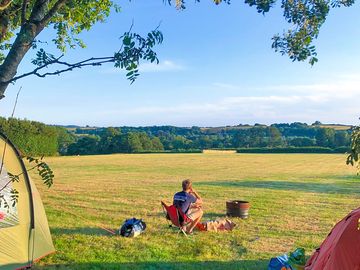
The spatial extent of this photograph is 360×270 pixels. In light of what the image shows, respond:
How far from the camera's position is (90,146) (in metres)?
83.5

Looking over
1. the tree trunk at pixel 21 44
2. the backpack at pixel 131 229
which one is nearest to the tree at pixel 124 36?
the tree trunk at pixel 21 44

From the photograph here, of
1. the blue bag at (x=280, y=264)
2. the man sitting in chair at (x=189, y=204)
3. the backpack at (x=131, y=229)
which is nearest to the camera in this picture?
the blue bag at (x=280, y=264)

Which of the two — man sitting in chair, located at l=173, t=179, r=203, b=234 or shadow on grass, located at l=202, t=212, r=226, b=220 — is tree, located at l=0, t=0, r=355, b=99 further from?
shadow on grass, located at l=202, t=212, r=226, b=220

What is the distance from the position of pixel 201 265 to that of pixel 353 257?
2.93 m

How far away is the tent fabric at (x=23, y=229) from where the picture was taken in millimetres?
6922

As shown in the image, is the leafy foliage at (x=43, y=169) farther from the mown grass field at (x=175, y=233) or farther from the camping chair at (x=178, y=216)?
the camping chair at (x=178, y=216)

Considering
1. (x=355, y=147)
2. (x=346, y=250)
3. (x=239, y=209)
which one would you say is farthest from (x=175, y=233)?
(x=355, y=147)

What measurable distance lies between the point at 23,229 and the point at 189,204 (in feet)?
11.8

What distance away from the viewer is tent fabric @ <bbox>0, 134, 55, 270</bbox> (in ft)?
22.7

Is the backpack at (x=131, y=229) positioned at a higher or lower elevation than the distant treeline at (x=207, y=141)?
lower

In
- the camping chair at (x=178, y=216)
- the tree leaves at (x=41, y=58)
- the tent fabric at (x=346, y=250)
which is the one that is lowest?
the camping chair at (x=178, y=216)

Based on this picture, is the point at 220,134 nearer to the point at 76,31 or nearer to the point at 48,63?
the point at 76,31

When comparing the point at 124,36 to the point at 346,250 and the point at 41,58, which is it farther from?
the point at 346,250

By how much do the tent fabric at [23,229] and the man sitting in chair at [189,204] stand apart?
289cm
